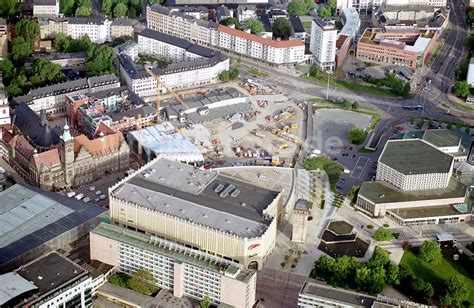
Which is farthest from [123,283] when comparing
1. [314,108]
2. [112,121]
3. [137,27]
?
[137,27]

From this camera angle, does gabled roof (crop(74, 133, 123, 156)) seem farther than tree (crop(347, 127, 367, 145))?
No

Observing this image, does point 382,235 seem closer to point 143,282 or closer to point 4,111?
point 143,282

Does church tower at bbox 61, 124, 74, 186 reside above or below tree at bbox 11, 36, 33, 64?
below

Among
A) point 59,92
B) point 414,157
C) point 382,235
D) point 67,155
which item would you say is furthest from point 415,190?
point 59,92

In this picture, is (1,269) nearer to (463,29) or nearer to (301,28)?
(301,28)

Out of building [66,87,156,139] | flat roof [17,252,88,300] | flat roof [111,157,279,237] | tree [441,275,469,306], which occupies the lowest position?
tree [441,275,469,306]

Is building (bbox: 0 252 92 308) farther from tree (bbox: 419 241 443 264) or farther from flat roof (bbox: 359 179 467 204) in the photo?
flat roof (bbox: 359 179 467 204)

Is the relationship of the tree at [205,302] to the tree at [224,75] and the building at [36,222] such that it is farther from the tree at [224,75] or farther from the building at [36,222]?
the tree at [224,75]

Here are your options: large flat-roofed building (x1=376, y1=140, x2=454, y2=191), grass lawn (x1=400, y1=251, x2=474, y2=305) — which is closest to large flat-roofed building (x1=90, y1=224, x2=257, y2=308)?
grass lawn (x1=400, y1=251, x2=474, y2=305)
